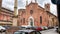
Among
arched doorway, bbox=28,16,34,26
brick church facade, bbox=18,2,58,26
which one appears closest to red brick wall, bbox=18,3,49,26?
brick church facade, bbox=18,2,58,26

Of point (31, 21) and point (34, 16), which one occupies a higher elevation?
point (34, 16)

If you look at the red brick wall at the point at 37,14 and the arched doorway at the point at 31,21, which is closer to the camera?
the arched doorway at the point at 31,21

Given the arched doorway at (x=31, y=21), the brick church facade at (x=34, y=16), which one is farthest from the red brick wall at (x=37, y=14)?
the arched doorway at (x=31, y=21)

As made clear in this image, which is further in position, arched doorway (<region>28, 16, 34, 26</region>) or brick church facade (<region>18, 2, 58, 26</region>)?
brick church facade (<region>18, 2, 58, 26</region>)

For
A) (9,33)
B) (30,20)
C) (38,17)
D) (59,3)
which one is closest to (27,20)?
(30,20)

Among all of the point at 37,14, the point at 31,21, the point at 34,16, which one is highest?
the point at 37,14

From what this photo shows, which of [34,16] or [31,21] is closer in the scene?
[31,21]

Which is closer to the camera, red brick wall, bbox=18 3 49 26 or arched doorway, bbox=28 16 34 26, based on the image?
arched doorway, bbox=28 16 34 26

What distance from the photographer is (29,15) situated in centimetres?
4338

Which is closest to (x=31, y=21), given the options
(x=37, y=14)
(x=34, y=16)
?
(x=34, y=16)

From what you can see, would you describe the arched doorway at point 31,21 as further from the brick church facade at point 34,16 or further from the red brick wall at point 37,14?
the red brick wall at point 37,14

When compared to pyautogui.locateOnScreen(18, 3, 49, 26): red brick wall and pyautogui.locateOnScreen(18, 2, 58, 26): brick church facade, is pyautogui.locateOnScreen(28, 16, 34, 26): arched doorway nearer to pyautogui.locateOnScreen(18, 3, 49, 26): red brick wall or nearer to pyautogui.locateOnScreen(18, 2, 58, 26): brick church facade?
pyautogui.locateOnScreen(18, 2, 58, 26): brick church facade

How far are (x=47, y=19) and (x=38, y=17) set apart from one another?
316 cm

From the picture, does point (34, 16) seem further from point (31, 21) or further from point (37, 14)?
point (31, 21)
